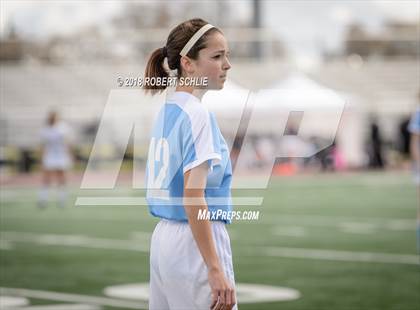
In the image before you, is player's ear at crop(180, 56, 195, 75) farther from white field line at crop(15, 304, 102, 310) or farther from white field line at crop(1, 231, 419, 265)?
white field line at crop(1, 231, 419, 265)

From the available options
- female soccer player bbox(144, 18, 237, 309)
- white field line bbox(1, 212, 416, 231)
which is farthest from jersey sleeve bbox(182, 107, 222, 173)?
white field line bbox(1, 212, 416, 231)

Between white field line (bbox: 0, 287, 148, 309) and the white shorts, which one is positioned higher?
the white shorts

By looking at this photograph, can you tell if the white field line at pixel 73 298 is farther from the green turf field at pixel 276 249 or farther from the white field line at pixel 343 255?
the white field line at pixel 343 255

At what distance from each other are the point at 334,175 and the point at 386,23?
21437 millimetres

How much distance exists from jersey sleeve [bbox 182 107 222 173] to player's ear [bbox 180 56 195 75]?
17 centimetres

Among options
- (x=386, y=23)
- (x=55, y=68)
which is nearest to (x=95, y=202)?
(x=55, y=68)

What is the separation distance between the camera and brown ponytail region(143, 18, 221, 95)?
3957 millimetres

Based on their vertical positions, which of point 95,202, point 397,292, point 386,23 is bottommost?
point 397,292

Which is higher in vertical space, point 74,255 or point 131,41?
point 131,41

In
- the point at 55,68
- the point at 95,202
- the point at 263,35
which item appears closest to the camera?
the point at 95,202

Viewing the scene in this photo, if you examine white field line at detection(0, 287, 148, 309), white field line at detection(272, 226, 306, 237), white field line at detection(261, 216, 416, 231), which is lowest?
→ white field line at detection(0, 287, 148, 309)

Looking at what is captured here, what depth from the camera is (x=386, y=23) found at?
51.2 metres

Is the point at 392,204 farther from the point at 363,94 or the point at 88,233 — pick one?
the point at 363,94

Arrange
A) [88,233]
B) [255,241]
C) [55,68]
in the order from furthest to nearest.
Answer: [55,68] < [88,233] < [255,241]
